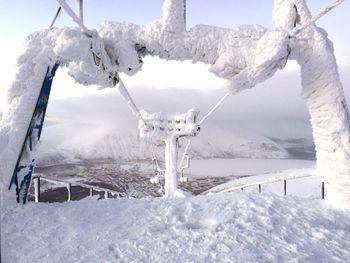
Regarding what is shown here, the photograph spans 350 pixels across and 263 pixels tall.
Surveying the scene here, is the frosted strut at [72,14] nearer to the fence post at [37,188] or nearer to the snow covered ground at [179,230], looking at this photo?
the snow covered ground at [179,230]

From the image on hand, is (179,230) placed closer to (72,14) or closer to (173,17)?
(72,14)

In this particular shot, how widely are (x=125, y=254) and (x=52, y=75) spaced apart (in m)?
2.56

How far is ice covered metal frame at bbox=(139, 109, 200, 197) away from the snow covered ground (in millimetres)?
6911

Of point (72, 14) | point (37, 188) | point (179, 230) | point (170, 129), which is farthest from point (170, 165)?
point (72, 14)

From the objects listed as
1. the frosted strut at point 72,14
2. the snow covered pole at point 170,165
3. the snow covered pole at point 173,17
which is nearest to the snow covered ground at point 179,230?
the frosted strut at point 72,14

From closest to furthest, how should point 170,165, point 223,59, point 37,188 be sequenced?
point 223,59 → point 37,188 → point 170,165

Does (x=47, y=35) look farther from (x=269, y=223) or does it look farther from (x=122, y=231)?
(x=269, y=223)

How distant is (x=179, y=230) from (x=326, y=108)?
8.79 feet

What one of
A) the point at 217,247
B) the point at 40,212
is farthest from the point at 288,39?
the point at 40,212

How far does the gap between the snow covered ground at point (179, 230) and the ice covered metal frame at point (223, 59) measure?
34.9 inches

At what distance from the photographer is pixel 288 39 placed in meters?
4.53

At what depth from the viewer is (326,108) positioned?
464cm

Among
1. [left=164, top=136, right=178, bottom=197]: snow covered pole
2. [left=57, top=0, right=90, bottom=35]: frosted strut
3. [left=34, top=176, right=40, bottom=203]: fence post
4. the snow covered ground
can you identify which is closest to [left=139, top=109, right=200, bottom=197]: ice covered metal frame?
[left=164, top=136, right=178, bottom=197]: snow covered pole

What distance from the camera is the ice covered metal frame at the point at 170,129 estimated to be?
11289 mm
